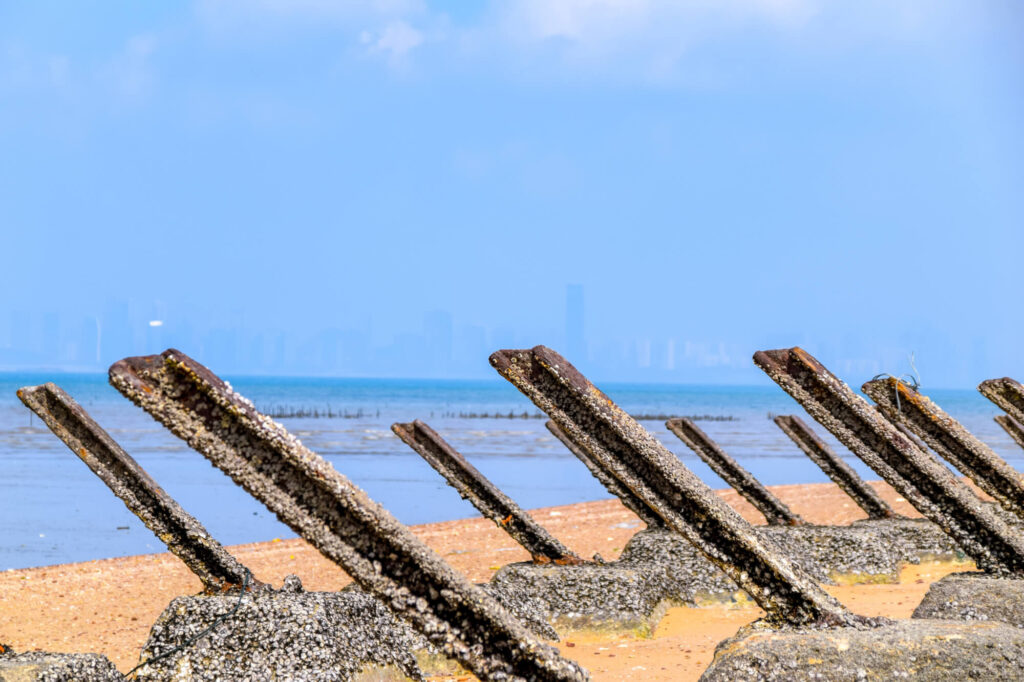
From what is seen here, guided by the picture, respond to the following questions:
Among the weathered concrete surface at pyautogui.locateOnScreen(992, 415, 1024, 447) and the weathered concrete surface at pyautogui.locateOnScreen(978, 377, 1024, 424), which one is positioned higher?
the weathered concrete surface at pyautogui.locateOnScreen(978, 377, 1024, 424)

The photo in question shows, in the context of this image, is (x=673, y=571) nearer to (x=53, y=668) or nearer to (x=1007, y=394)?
(x=1007, y=394)

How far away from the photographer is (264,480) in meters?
3.79

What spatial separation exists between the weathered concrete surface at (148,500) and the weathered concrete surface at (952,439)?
14.6 ft

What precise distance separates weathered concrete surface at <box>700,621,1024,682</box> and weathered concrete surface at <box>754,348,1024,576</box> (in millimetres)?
2155

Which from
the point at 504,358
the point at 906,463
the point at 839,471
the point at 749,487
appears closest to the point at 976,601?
the point at 906,463

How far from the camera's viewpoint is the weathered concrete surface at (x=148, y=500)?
20.9 feet

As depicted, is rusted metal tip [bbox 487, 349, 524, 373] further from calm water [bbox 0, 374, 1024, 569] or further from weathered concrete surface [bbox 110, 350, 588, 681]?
calm water [bbox 0, 374, 1024, 569]

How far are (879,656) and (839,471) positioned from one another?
7817 mm

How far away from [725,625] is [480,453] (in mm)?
32727

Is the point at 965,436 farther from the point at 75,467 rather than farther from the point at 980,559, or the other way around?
the point at 75,467

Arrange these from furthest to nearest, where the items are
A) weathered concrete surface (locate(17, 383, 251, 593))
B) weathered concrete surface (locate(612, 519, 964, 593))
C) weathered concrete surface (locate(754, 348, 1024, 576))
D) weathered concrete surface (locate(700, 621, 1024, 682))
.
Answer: weathered concrete surface (locate(612, 519, 964, 593)) → weathered concrete surface (locate(754, 348, 1024, 576)) → weathered concrete surface (locate(17, 383, 251, 593)) → weathered concrete surface (locate(700, 621, 1024, 682))

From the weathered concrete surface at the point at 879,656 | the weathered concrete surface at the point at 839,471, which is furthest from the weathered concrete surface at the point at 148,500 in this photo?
the weathered concrete surface at the point at 839,471

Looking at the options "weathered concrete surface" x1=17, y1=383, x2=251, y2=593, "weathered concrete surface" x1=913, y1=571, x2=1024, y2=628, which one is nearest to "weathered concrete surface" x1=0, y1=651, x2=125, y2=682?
"weathered concrete surface" x1=17, y1=383, x2=251, y2=593

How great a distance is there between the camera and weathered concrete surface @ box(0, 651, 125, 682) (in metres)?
4.12
